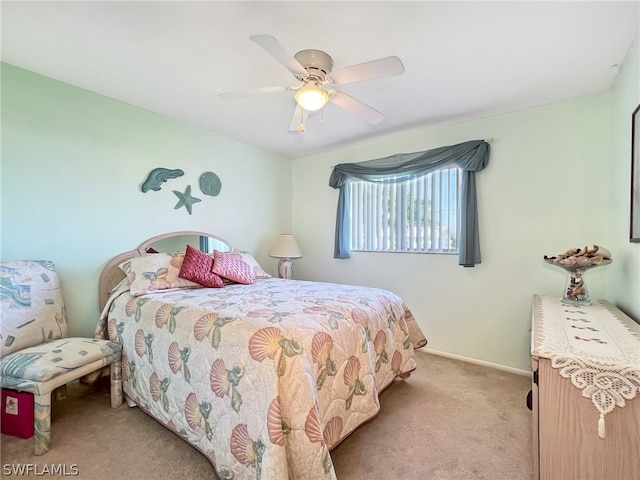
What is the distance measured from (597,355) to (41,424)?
8.50ft

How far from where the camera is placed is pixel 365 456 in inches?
63.4

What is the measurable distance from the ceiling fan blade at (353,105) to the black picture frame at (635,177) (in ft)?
4.66

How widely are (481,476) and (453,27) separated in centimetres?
234

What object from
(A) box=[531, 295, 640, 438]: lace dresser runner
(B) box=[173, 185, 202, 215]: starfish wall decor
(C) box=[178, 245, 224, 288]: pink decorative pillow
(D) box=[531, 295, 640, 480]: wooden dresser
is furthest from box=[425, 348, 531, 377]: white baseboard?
(B) box=[173, 185, 202, 215]: starfish wall decor

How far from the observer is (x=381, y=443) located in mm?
1718

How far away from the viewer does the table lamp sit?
374cm

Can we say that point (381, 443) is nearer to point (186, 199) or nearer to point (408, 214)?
point (408, 214)

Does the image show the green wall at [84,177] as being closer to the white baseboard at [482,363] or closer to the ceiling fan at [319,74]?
the ceiling fan at [319,74]

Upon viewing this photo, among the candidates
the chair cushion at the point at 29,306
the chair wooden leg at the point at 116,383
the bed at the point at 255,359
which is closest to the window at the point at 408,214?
the bed at the point at 255,359

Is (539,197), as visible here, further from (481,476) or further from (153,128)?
(153,128)

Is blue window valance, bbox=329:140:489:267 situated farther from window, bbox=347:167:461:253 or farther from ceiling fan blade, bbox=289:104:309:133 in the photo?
ceiling fan blade, bbox=289:104:309:133

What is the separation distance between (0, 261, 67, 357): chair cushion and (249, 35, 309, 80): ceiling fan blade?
211 cm

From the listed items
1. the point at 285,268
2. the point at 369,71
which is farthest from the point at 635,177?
the point at 285,268

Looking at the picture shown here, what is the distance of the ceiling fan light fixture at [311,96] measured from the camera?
5.60 ft
